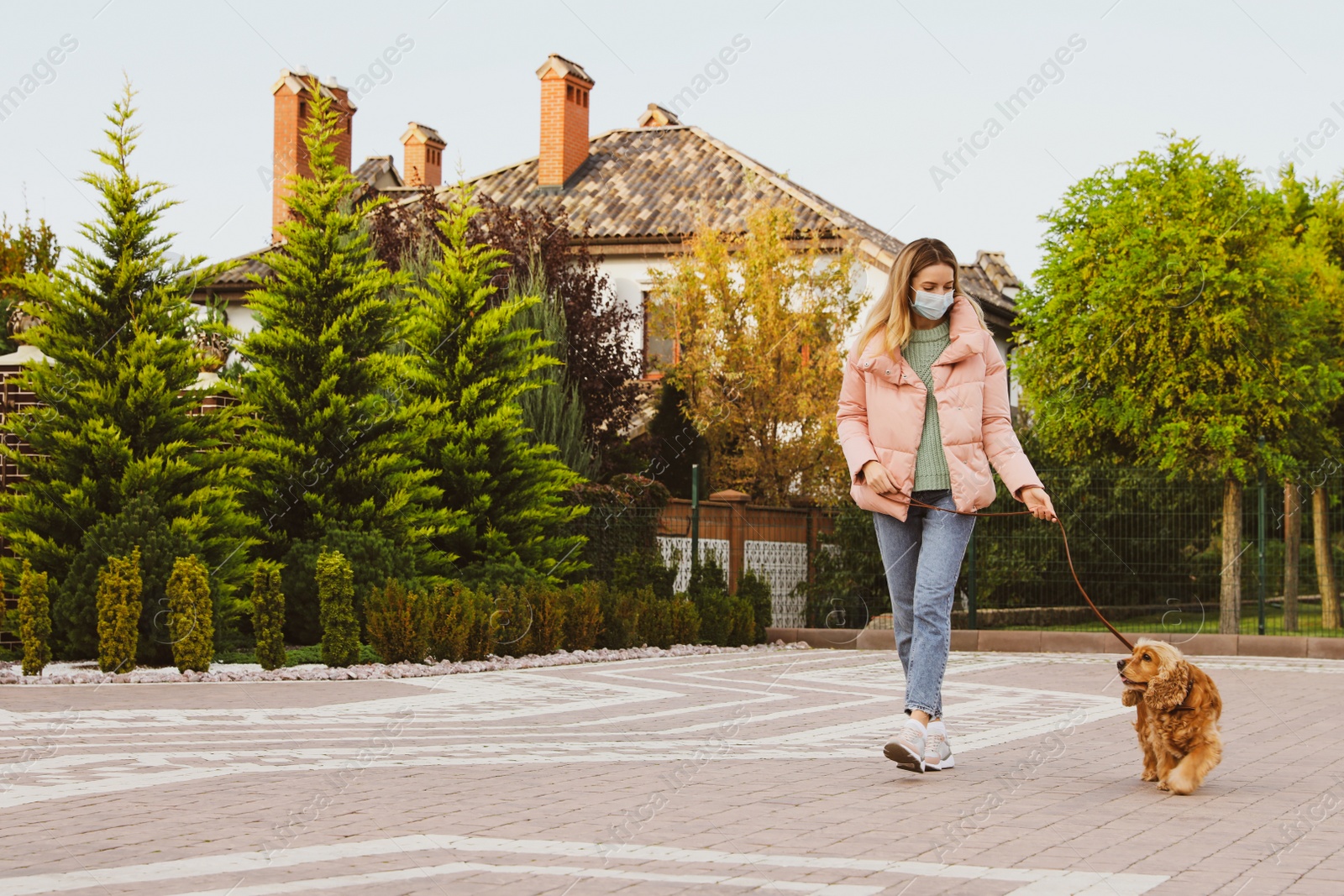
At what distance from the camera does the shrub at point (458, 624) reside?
12.7m

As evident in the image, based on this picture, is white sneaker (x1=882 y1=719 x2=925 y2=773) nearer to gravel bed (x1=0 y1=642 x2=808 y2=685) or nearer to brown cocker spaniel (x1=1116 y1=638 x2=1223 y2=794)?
brown cocker spaniel (x1=1116 y1=638 x2=1223 y2=794)

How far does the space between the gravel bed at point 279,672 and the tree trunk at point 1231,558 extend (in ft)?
26.9

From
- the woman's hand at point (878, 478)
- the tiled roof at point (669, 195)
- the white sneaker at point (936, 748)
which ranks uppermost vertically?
the tiled roof at point (669, 195)

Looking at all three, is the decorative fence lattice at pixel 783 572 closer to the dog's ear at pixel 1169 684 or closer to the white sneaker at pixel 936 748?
the white sneaker at pixel 936 748

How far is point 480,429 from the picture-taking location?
49.2 feet

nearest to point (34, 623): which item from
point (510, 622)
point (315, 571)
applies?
point (315, 571)

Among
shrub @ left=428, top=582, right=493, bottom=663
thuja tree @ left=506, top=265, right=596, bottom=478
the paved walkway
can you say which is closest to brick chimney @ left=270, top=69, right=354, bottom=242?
thuja tree @ left=506, top=265, right=596, bottom=478

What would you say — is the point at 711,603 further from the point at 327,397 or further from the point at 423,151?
the point at 423,151

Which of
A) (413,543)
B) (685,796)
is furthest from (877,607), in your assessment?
(685,796)

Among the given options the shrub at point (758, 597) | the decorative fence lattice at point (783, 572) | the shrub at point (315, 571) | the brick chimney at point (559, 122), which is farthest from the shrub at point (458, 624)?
the brick chimney at point (559, 122)

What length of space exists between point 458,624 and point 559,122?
69.6ft

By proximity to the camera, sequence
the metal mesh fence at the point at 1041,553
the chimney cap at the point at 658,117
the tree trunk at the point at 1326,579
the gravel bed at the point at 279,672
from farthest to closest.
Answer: the chimney cap at the point at 658,117 < the tree trunk at the point at 1326,579 < the metal mesh fence at the point at 1041,553 < the gravel bed at the point at 279,672

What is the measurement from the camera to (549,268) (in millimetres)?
20859

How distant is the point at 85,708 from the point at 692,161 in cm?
2478
